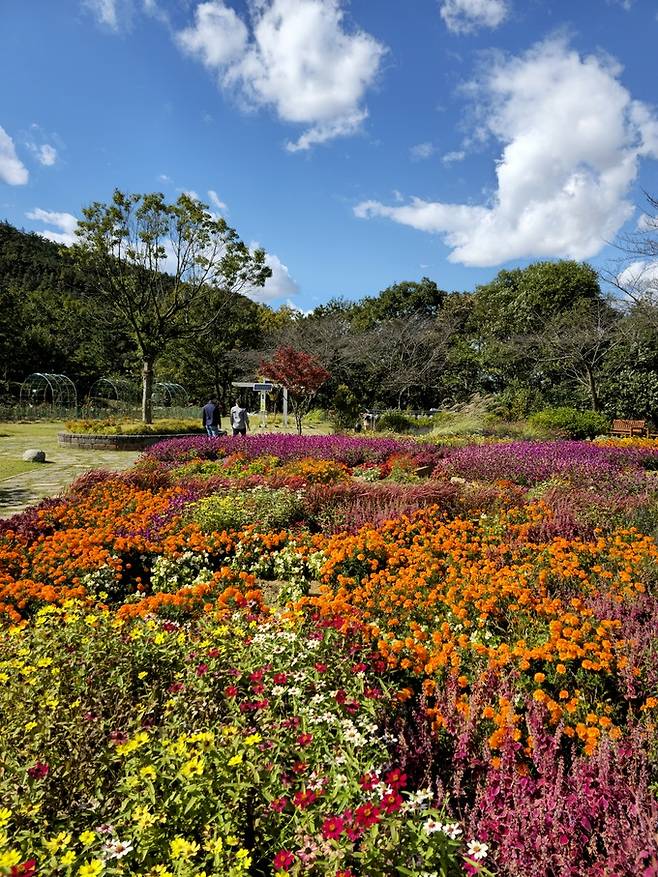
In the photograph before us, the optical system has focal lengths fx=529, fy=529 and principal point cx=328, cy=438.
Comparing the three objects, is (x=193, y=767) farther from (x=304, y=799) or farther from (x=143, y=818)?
(x=304, y=799)

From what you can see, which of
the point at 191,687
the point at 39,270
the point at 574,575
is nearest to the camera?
the point at 191,687

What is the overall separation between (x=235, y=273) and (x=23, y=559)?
1898cm

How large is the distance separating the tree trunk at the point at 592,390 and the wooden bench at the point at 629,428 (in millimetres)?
2141

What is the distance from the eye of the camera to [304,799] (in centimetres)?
167

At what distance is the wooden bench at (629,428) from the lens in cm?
1680

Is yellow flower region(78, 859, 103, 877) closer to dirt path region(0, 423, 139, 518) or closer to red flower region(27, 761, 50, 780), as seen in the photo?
red flower region(27, 761, 50, 780)

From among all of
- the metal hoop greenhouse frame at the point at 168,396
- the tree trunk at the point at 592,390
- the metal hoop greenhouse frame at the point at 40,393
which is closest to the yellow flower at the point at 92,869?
the tree trunk at the point at 592,390

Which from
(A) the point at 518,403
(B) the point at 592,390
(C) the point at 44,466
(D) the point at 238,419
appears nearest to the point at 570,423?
(B) the point at 592,390

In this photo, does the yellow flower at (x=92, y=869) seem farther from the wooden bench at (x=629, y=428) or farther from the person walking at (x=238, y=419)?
the wooden bench at (x=629, y=428)

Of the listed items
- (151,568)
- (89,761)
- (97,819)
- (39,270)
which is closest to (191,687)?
(89,761)

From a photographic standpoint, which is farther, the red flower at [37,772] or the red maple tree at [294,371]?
the red maple tree at [294,371]

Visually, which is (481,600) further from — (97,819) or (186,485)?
(186,485)

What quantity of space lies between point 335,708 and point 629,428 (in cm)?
1777

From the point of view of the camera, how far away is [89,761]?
6.45 ft
